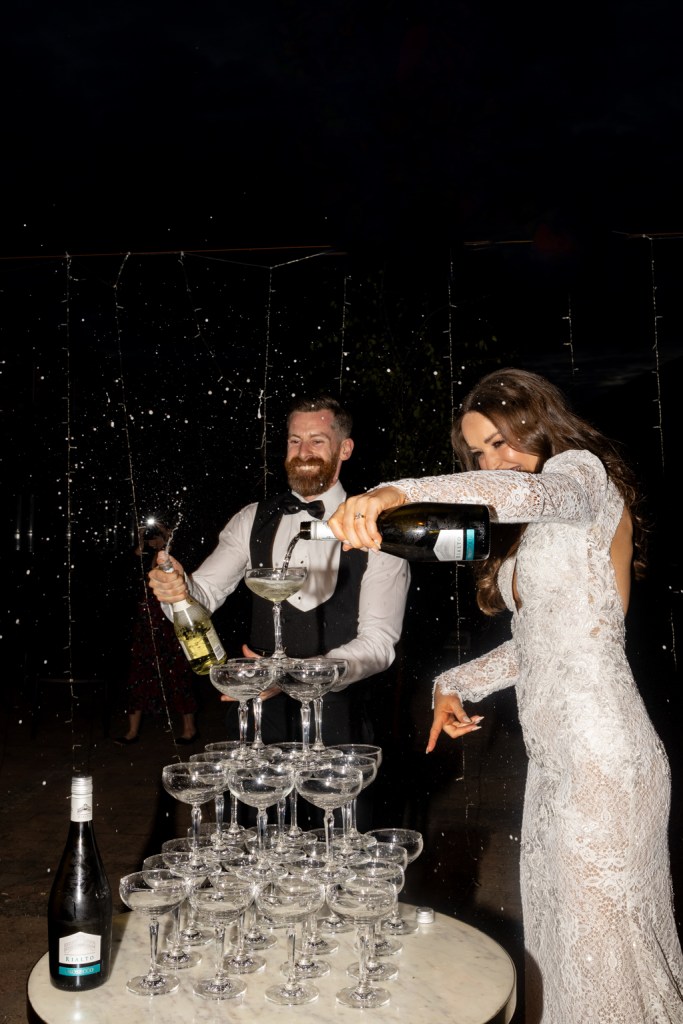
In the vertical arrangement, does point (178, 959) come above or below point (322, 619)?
below

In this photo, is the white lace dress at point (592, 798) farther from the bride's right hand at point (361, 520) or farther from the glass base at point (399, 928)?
the bride's right hand at point (361, 520)

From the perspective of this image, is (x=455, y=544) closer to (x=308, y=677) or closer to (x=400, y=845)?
(x=308, y=677)

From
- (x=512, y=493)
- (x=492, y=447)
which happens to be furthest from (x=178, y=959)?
(x=492, y=447)

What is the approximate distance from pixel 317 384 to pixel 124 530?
119cm

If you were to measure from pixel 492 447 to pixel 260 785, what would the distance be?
2.68 feet

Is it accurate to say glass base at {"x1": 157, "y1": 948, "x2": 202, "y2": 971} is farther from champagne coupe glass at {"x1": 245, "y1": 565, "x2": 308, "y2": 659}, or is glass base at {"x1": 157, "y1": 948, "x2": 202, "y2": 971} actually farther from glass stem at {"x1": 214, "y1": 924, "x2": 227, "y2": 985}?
champagne coupe glass at {"x1": 245, "y1": 565, "x2": 308, "y2": 659}

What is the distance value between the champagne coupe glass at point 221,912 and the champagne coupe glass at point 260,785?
0.07 metres

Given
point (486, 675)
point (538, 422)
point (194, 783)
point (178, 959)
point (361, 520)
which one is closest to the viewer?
point (361, 520)

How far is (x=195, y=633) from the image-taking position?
1.87m

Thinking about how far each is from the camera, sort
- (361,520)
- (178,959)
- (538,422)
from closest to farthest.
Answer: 1. (361,520)
2. (178,959)
3. (538,422)

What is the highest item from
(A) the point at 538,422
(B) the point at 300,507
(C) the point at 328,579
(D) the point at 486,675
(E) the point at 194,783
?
(A) the point at 538,422

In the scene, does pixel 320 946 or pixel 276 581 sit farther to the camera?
pixel 276 581

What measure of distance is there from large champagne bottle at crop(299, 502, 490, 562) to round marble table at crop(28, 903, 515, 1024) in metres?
0.60

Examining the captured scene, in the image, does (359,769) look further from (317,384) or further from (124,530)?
(124,530)
